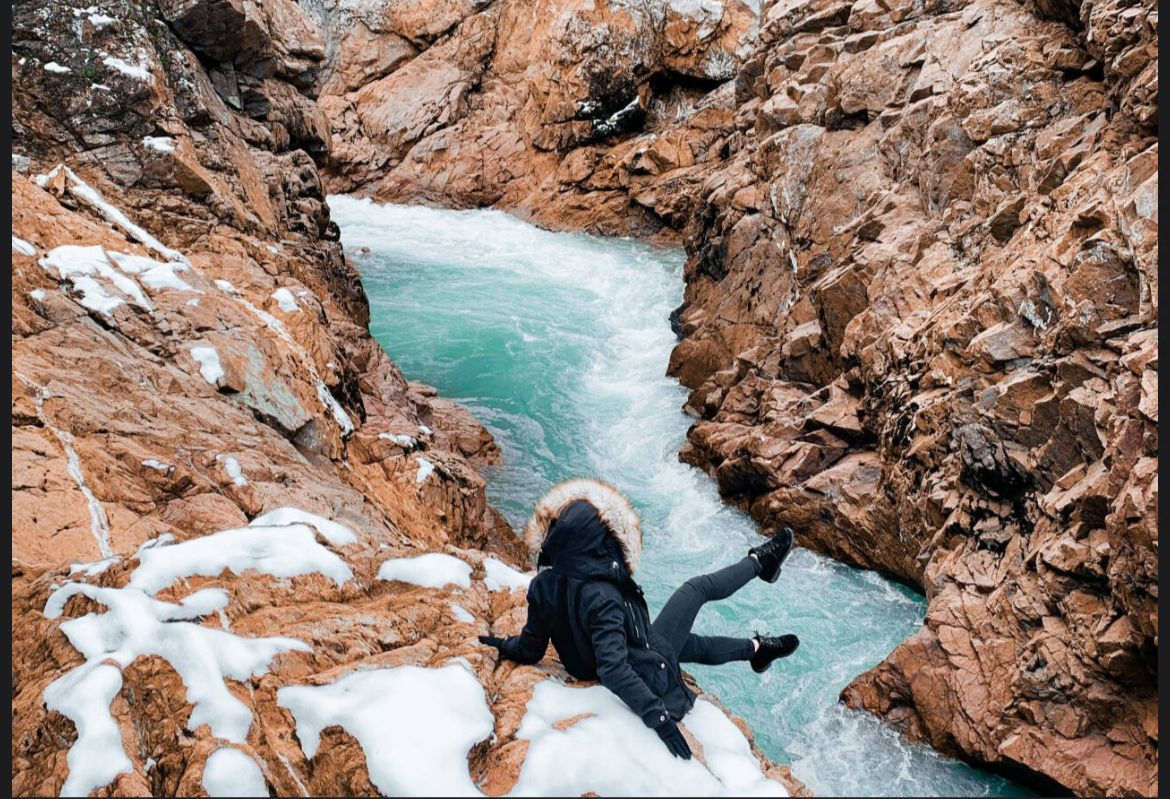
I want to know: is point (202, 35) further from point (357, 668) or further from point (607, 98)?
point (607, 98)

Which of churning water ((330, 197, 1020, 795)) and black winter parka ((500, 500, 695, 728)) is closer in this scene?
black winter parka ((500, 500, 695, 728))

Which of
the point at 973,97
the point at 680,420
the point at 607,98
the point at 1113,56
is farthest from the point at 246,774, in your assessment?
the point at 607,98

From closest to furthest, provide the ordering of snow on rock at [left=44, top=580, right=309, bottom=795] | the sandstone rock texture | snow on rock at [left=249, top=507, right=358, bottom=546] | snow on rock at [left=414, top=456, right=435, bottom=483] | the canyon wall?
snow on rock at [left=44, top=580, right=309, bottom=795] < the sandstone rock texture < snow on rock at [left=249, top=507, right=358, bottom=546] < the canyon wall < snow on rock at [left=414, top=456, right=435, bottom=483]

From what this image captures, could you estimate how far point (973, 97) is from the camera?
41.6 ft

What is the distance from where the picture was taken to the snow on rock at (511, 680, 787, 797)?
141 inches

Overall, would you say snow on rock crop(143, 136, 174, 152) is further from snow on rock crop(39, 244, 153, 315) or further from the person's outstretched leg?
the person's outstretched leg

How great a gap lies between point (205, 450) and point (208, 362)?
1.68 meters

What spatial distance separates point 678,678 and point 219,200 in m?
9.82

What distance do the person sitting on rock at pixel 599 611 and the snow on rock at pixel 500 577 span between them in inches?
38.8

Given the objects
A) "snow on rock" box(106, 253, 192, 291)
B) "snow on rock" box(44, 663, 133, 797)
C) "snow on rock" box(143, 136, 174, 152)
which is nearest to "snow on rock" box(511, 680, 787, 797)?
"snow on rock" box(44, 663, 133, 797)

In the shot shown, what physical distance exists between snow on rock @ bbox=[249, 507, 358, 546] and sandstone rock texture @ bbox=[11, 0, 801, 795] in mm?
39

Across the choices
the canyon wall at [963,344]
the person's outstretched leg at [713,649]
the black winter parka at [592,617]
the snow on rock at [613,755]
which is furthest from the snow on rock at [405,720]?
the canyon wall at [963,344]

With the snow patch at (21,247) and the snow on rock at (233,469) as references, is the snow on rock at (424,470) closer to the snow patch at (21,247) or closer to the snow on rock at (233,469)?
the snow on rock at (233,469)

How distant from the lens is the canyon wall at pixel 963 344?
7324 mm
